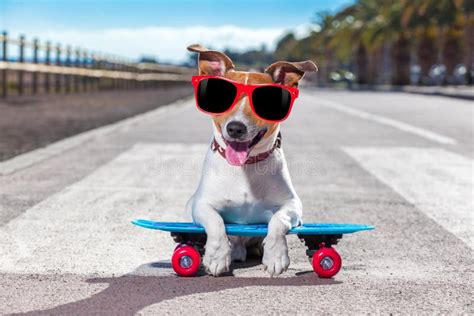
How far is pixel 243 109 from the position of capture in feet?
12.7

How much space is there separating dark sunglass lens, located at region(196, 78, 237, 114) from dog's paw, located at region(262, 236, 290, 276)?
2.04 feet

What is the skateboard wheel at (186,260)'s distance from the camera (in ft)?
13.7

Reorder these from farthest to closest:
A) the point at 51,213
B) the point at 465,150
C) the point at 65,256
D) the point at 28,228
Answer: the point at 465,150
the point at 51,213
the point at 28,228
the point at 65,256

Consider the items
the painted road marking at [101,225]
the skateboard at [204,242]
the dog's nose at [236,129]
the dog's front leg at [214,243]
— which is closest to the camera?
the dog's nose at [236,129]

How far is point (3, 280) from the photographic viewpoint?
13.8 feet

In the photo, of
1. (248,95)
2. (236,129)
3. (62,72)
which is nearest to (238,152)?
(236,129)

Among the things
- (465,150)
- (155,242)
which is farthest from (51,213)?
(465,150)

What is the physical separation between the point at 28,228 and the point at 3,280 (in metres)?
1.51

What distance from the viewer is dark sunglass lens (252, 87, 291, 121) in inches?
152

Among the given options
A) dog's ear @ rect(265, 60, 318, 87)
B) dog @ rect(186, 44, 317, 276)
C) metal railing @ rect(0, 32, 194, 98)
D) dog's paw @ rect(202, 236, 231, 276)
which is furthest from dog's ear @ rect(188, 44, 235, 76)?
metal railing @ rect(0, 32, 194, 98)

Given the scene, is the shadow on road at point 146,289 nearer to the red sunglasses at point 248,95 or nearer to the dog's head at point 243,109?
the dog's head at point 243,109

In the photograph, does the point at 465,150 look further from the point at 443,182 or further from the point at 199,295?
→ the point at 199,295

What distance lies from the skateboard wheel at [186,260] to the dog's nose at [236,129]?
629 mm

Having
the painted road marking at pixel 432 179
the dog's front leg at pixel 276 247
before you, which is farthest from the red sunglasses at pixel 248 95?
the painted road marking at pixel 432 179
